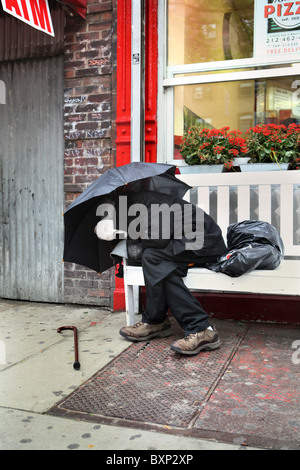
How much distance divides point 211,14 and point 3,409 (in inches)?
161

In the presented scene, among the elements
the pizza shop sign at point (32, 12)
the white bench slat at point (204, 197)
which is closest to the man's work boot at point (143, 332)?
the white bench slat at point (204, 197)

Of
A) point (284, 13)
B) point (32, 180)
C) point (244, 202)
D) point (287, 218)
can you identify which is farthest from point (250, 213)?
point (32, 180)

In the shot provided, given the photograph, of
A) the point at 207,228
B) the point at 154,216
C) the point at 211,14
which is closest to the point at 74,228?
the point at 154,216

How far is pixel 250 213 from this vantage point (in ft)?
14.3

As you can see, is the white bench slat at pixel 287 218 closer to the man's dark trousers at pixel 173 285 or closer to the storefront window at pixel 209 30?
the man's dark trousers at pixel 173 285

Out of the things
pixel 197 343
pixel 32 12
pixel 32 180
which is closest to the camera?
pixel 197 343

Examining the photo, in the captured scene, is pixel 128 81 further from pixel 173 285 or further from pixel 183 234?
pixel 173 285

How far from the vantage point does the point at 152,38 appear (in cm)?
466

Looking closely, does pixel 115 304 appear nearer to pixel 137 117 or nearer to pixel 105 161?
pixel 105 161

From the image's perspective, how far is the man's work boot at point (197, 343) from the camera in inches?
135

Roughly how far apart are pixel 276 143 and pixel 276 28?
1152 millimetres

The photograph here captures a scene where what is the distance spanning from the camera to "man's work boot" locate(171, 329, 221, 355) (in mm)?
3432

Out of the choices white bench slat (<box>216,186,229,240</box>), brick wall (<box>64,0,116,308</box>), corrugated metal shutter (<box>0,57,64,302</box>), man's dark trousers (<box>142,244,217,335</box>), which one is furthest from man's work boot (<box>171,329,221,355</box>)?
corrugated metal shutter (<box>0,57,64,302</box>)

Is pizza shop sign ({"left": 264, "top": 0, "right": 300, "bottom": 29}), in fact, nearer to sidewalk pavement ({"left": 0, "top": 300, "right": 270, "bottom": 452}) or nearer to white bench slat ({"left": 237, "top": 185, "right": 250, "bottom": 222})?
white bench slat ({"left": 237, "top": 185, "right": 250, "bottom": 222})
